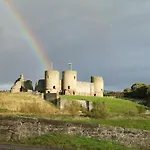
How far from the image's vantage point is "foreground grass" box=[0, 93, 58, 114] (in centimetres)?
5750

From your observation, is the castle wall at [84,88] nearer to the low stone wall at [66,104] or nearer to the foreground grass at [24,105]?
the low stone wall at [66,104]

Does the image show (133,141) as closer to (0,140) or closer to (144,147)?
(144,147)

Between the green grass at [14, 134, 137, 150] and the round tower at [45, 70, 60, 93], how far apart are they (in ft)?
191

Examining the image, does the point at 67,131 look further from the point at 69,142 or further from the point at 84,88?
the point at 84,88

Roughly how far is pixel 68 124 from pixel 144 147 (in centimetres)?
689

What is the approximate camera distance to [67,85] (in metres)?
90.6

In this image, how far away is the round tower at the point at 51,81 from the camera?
88.3 metres

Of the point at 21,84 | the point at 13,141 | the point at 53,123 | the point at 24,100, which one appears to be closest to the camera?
the point at 13,141

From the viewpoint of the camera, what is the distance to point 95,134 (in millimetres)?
32438

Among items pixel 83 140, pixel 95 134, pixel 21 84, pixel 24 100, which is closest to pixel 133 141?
pixel 95 134

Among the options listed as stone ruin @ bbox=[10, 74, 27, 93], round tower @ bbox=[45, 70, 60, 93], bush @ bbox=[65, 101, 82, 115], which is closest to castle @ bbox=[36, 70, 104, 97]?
round tower @ bbox=[45, 70, 60, 93]

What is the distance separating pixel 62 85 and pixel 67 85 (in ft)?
6.67

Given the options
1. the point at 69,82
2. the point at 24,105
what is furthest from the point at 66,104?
the point at 69,82

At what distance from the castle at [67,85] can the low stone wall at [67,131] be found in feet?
180
